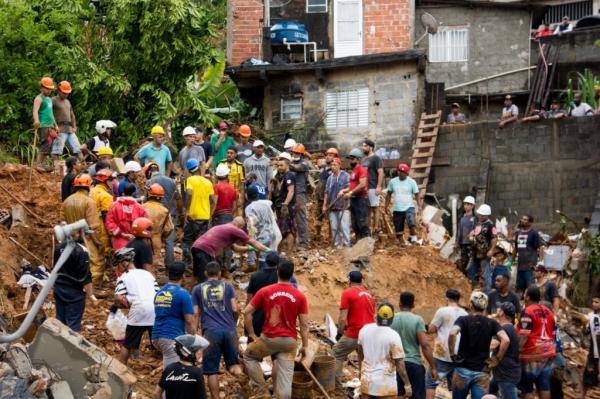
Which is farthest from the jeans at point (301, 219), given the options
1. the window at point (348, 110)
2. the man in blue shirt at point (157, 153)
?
the window at point (348, 110)

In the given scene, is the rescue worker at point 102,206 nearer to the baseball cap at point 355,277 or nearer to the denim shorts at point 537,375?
the baseball cap at point 355,277

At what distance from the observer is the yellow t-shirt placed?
19.8 metres

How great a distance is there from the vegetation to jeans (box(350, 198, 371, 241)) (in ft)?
20.3

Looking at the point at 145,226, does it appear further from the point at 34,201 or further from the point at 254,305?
the point at 34,201

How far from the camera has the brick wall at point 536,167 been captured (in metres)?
29.8

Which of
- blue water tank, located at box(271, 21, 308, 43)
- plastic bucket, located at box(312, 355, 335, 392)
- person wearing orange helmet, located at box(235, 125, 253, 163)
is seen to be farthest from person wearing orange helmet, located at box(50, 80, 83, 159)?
blue water tank, located at box(271, 21, 308, 43)

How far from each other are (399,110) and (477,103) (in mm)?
3912

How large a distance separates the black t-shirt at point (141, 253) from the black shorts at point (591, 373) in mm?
7551

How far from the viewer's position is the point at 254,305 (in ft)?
49.6

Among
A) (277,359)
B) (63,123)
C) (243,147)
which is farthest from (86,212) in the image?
(243,147)

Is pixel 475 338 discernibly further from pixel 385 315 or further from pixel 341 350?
pixel 341 350

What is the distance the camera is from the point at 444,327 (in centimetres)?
1586

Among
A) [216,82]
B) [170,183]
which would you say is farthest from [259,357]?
[216,82]

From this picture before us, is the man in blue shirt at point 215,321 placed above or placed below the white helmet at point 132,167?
below
